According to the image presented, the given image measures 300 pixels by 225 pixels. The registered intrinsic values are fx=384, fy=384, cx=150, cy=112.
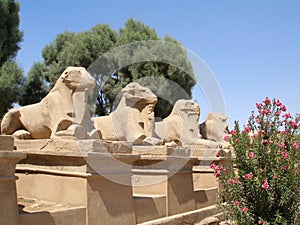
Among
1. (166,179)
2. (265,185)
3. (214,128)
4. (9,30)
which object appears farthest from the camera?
(9,30)

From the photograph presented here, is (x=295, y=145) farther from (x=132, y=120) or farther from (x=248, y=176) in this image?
(x=132, y=120)

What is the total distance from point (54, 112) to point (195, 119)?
14.3 feet

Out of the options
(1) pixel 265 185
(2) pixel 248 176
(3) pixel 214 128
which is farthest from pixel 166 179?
(3) pixel 214 128

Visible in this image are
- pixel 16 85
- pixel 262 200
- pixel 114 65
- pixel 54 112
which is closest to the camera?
pixel 262 200

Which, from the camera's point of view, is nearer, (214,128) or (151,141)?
(151,141)

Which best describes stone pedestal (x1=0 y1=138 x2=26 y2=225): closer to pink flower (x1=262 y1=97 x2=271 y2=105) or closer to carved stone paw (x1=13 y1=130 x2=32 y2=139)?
carved stone paw (x1=13 y1=130 x2=32 y2=139)

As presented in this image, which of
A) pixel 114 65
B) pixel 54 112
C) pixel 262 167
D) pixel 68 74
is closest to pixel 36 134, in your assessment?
pixel 54 112

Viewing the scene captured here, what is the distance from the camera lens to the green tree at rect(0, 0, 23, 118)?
13.4 metres

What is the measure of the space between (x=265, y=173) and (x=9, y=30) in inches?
471

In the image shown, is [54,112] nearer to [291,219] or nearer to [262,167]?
[262,167]

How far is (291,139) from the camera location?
16.6 ft

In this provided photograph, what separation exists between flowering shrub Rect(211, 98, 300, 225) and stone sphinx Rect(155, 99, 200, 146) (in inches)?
117

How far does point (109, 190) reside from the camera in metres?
4.76

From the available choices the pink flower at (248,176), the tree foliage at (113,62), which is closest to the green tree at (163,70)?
the tree foliage at (113,62)
